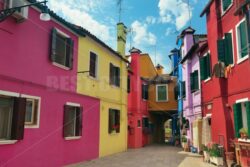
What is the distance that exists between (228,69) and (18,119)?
8.74 meters

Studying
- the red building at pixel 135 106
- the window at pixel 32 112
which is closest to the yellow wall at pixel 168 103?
the red building at pixel 135 106

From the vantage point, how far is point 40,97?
9602 mm

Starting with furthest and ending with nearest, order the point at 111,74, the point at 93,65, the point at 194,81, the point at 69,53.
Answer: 1. the point at 194,81
2. the point at 111,74
3. the point at 93,65
4. the point at 69,53

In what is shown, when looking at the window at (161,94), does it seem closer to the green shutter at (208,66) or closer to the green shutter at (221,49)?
the green shutter at (208,66)

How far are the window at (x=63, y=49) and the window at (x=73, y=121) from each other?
199 cm

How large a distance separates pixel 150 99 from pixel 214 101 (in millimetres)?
14845

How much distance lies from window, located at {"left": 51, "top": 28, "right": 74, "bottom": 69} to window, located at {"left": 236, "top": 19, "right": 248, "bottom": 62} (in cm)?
729

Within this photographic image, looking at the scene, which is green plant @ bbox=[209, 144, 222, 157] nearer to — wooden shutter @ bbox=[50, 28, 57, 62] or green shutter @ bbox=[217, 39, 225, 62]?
green shutter @ bbox=[217, 39, 225, 62]

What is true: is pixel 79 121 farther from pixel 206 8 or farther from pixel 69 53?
pixel 206 8

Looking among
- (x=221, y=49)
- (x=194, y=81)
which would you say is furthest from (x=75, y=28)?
(x=194, y=81)

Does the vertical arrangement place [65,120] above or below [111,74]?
below

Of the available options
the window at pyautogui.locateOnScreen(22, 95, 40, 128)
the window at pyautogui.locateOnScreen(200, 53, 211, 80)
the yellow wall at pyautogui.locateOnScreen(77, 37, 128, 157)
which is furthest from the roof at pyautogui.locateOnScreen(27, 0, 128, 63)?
the window at pyautogui.locateOnScreen(200, 53, 211, 80)

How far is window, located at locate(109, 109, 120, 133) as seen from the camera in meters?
16.2

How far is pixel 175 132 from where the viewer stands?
92.3 ft
